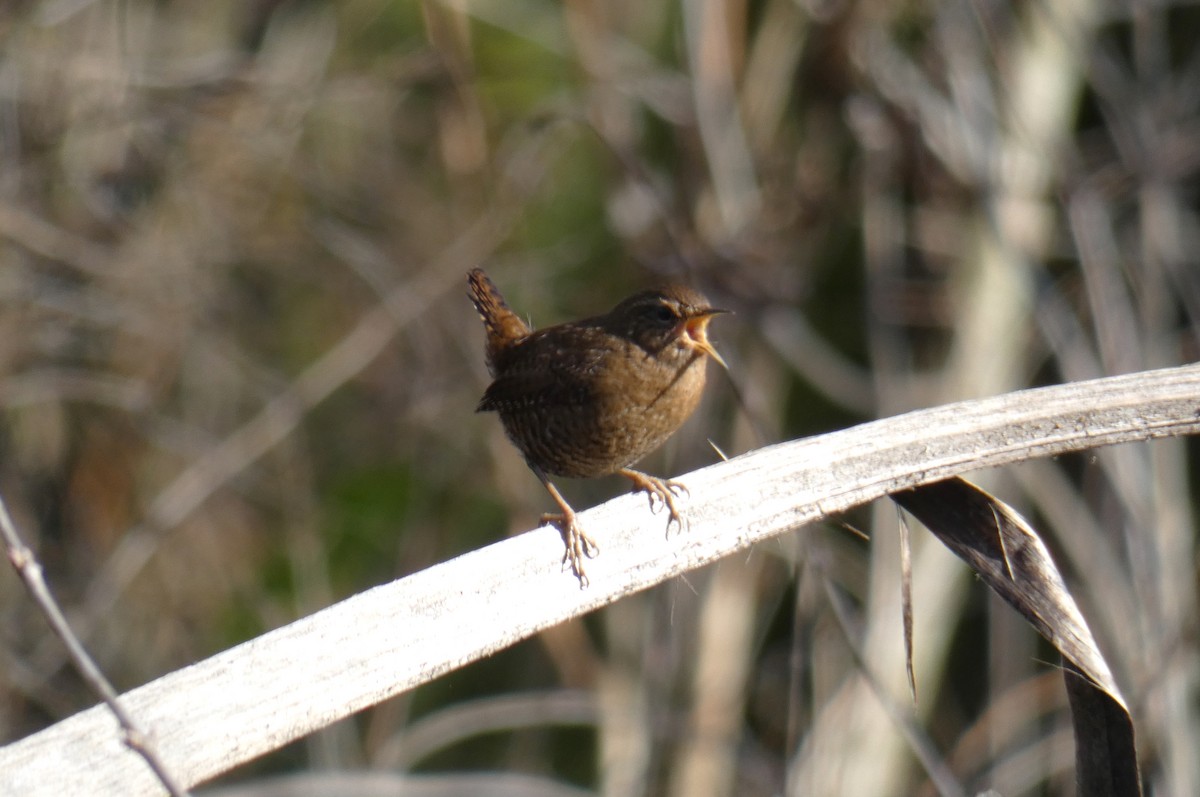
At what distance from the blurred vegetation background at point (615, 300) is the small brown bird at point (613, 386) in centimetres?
63

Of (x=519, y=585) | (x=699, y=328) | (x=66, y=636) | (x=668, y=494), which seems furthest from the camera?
(x=699, y=328)

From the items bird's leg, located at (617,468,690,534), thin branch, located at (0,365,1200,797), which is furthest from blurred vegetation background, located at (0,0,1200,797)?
thin branch, located at (0,365,1200,797)

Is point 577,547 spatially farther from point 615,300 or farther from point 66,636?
point 615,300

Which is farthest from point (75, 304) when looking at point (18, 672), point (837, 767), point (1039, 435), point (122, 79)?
point (1039, 435)

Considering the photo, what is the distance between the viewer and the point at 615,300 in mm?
6020

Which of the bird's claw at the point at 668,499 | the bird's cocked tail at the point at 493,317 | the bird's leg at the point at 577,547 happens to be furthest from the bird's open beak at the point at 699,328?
the bird's leg at the point at 577,547

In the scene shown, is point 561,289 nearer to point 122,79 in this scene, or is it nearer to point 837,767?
point 122,79

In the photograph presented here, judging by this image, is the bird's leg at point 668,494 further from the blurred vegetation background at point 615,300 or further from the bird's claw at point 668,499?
the blurred vegetation background at point 615,300

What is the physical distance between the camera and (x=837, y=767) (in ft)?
14.4

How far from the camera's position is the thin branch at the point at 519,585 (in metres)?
1.37

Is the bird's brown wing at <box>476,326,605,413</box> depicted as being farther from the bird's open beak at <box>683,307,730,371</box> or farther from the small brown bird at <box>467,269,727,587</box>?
the bird's open beak at <box>683,307,730,371</box>

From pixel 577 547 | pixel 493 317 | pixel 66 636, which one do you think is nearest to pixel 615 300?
pixel 493 317

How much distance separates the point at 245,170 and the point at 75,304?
3.85ft

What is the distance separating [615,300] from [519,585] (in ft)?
14.6
